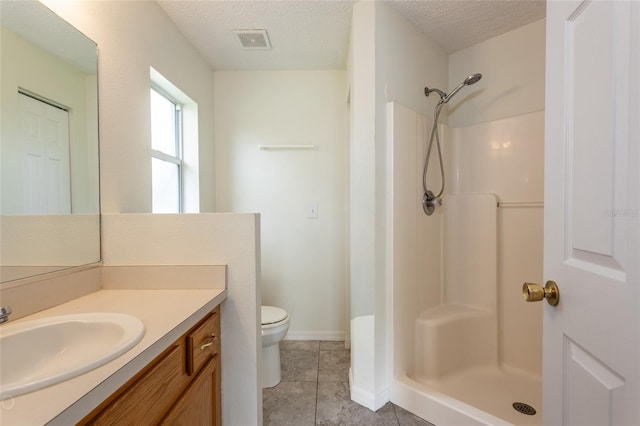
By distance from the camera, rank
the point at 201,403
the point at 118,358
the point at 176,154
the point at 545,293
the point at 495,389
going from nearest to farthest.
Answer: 1. the point at 118,358
2. the point at 545,293
3. the point at 201,403
4. the point at 495,389
5. the point at 176,154

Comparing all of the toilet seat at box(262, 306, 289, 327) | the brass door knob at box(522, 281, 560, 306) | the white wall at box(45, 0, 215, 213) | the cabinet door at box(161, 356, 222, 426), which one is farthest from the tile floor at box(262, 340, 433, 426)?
the white wall at box(45, 0, 215, 213)

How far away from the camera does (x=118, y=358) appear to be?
1.92 feet

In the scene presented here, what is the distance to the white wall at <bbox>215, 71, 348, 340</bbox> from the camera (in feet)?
7.64

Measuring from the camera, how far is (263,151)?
7.71 feet

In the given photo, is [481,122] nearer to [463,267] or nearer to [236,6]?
[463,267]

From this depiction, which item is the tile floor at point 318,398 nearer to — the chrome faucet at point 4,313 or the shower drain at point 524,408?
the shower drain at point 524,408

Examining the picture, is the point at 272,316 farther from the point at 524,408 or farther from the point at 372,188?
the point at 524,408

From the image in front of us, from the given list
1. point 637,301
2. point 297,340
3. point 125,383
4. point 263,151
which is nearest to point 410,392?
point 297,340

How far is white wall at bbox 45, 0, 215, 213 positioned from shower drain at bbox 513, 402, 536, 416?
88.4 inches

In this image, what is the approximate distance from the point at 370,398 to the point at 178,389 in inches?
44.2

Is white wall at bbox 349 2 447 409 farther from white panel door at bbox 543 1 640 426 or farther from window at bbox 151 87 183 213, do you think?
window at bbox 151 87 183 213

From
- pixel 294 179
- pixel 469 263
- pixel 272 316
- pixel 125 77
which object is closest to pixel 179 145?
pixel 125 77

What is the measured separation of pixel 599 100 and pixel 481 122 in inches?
59.4

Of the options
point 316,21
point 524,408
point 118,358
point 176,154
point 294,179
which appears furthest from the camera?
point 294,179
